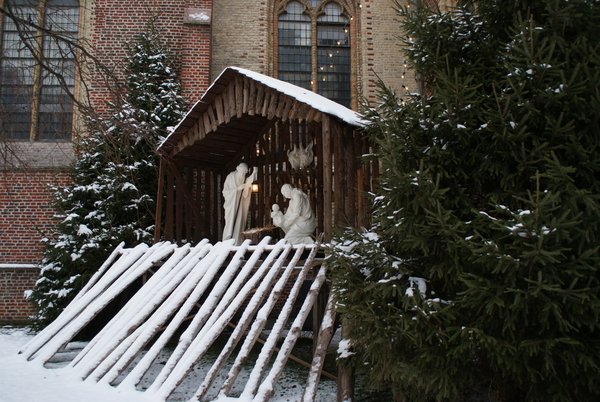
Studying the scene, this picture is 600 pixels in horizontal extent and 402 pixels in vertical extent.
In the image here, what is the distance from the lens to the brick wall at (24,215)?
11000mm

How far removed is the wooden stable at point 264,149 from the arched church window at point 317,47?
13.4 feet

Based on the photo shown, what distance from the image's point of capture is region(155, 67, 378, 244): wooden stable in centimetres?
628

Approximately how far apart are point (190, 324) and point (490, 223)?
12.0 feet

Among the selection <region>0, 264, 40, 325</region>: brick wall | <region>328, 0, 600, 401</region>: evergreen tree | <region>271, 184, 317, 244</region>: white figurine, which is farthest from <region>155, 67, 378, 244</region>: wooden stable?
<region>0, 264, 40, 325</region>: brick wall

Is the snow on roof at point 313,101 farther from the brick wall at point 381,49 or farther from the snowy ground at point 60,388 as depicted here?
the brick wall at point 381,49

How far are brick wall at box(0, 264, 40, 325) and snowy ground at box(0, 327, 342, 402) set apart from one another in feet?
18.0

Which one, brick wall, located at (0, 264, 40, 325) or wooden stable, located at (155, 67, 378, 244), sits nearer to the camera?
wooden stable, located at (155, 67, 378, 244)

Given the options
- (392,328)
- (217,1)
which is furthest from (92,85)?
(392,328)

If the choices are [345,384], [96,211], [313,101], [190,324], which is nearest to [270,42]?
[96,211]

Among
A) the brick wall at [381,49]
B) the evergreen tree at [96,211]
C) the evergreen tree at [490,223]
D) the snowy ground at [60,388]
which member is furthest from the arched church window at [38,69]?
the brick wall at [381,49]

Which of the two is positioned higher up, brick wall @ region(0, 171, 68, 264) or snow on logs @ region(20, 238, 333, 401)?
brick wall @ region(0, 171, 68, 264)

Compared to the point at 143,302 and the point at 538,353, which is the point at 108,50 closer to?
the point at 143,302

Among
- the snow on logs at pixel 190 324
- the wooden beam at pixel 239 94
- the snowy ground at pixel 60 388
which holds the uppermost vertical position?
the wooden beam at pixel 239 94

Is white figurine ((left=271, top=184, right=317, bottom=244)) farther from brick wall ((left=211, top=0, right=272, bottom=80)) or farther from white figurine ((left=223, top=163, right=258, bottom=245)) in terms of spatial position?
brick wall ((left=211, top=0, right=272, bottom=80))
